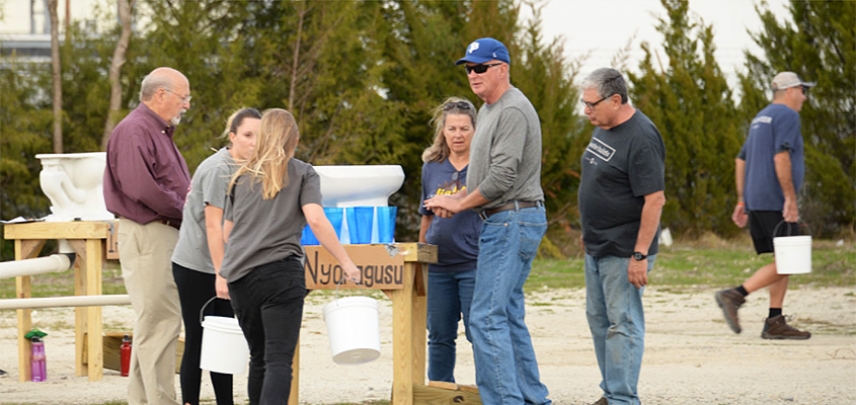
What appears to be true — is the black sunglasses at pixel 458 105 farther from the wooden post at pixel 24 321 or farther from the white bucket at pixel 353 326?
the wooden post at pixel 24 321

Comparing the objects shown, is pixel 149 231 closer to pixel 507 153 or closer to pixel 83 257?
pixel 83 257

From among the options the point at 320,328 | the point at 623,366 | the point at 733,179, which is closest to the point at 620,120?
the point at 623,366

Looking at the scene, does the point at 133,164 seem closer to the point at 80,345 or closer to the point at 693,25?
the point at 80,345

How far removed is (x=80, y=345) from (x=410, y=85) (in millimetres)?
11244

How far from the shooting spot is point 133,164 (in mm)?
5758

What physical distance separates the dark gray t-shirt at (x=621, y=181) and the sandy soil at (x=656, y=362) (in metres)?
1.14

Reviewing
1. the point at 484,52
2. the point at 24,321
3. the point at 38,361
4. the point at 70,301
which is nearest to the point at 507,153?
the point at 484,52

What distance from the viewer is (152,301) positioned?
19.1 feet

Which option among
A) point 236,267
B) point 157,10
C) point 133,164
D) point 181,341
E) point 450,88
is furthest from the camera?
point 450,88

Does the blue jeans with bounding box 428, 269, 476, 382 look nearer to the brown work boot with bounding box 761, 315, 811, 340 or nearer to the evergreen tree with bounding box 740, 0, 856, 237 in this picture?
the brown work boot with bounding box 761, 315, 811, 340

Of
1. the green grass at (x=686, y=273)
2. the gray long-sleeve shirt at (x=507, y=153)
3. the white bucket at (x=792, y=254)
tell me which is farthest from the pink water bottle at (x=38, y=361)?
the white bucket at (x=792, y=254)

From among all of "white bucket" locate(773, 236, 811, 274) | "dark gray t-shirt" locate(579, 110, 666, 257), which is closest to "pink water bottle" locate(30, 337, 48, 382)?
"dark gray t-shirt" locate(579, 110, 666, 257)

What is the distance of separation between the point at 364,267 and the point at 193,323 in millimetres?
892

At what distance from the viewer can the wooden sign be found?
5539 mm
